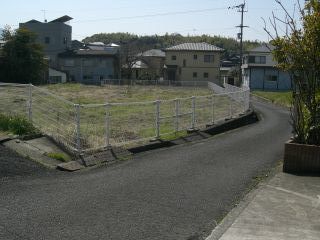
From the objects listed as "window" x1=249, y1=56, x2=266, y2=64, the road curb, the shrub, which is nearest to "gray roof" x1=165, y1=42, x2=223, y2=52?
"window" x1=249, y1=56, x2=266, y2=64

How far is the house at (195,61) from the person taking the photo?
224 ft

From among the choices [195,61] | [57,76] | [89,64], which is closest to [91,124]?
[57,76]

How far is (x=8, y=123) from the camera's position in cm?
1002

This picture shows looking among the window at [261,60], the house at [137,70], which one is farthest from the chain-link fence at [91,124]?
the house at [137,70]

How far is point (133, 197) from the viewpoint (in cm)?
636

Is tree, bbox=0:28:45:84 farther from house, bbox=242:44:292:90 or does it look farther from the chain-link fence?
the chain-link fence

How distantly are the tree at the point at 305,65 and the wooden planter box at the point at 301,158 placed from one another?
0.57 m

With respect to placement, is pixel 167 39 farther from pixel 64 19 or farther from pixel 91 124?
pixel 91 124

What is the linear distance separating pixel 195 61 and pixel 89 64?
608 inches

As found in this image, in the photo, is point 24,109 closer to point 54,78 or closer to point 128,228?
point 128,228

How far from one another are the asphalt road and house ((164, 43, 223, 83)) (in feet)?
194

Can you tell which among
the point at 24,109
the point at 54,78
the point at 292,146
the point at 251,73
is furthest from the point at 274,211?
the point at 54,78

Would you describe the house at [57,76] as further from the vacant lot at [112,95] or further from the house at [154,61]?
the vacant lot at [112,95]

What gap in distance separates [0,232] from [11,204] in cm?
102
